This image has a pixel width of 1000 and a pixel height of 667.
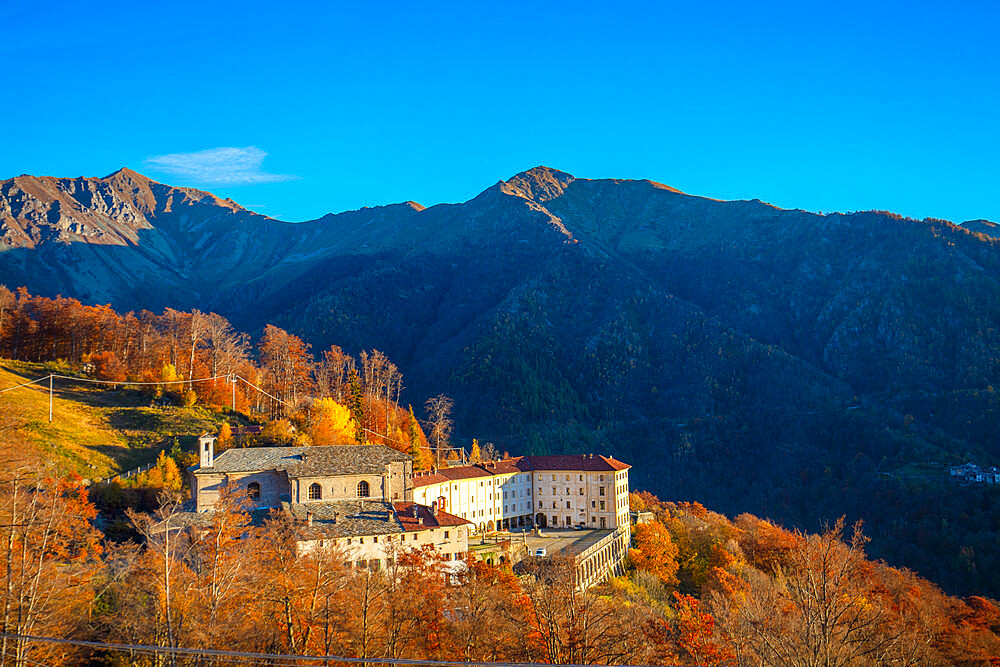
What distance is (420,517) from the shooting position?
5906 centimetres

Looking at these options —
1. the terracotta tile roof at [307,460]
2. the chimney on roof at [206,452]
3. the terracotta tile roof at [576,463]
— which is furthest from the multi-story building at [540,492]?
the chimney on roof at [206,452]

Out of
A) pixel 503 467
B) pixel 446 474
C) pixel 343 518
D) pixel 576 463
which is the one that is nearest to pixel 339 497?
pixel 343 518

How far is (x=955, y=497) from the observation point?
144m

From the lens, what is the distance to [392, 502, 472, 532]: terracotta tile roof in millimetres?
56781

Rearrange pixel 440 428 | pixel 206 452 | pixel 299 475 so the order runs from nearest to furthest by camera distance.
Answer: pixel 299 475 → pixel 206 452 → pixel 440 428

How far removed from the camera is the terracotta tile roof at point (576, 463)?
88188 mm

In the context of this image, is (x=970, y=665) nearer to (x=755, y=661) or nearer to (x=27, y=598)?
(x=755, y=661)

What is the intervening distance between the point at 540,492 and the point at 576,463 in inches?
240

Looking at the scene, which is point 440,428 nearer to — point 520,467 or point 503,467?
point 520,467

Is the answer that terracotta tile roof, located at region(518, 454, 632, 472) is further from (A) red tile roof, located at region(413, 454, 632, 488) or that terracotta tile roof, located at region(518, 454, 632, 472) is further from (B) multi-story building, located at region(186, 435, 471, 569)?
(B) multi-story building, located at region(186, 435, 471, 569)

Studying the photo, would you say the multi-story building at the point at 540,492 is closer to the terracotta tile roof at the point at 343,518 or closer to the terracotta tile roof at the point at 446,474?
the terracotta tile roof at the point at 446,474

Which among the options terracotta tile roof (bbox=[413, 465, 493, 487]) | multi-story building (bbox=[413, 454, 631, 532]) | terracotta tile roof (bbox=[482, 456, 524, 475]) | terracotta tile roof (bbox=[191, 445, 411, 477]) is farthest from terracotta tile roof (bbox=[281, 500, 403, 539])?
terracotta tile roof (bbox=[482, 456, 524, 475])

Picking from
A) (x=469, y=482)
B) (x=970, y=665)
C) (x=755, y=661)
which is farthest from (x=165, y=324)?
(x=970, y=665)

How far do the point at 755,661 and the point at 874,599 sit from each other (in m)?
27.0
